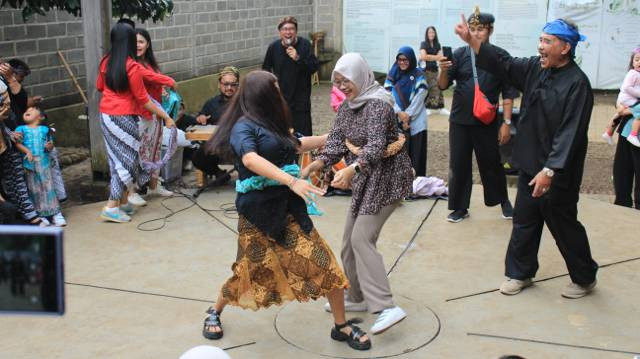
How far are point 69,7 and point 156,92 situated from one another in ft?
4.08

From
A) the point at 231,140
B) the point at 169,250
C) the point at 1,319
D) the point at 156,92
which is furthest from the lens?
the point at 156,92

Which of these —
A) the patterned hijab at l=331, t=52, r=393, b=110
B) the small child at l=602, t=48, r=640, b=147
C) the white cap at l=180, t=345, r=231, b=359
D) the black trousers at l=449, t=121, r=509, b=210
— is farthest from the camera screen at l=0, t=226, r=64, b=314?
the small child at l=602, t=48, r=640, b=147

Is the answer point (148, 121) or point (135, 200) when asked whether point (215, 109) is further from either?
point (135, 200)

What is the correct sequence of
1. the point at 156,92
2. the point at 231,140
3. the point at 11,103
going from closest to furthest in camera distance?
the point at 231,140
the point at 11,103
the point at 156,92

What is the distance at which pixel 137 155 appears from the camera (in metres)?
7.04

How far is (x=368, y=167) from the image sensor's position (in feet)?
15.0

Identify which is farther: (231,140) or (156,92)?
(156,92)

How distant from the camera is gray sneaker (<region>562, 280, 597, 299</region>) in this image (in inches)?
212

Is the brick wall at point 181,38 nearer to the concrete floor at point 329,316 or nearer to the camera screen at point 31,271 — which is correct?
the concrete floor at point 329,316

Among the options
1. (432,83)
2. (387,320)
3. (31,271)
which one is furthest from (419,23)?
(31,271)

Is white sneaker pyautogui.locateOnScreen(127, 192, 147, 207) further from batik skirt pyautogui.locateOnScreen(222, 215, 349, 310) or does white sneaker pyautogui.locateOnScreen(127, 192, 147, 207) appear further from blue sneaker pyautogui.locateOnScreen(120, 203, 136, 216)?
batik skirt pyautogui.locateOnScreen(222, 215, 349, 310)

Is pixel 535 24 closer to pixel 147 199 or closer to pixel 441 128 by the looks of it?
pixel 441 128

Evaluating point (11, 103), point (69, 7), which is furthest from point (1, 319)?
point (69, 7)

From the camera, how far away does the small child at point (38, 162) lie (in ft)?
21.6
